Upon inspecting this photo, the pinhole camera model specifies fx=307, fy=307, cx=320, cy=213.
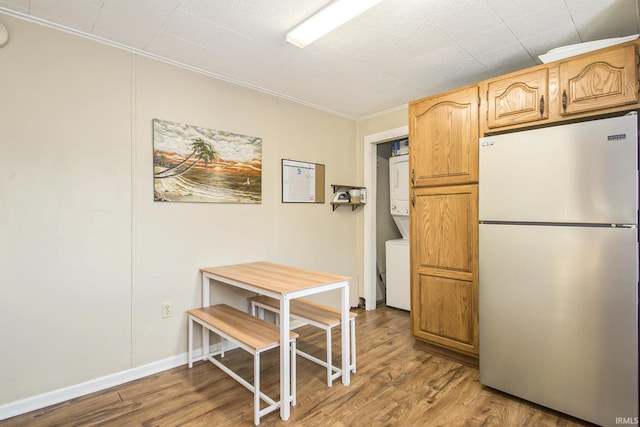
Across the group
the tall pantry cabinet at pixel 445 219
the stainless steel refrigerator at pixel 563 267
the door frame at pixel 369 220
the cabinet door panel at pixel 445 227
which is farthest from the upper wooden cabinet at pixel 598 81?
the door frame at pixel 369 220

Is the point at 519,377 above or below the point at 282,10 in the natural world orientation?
below

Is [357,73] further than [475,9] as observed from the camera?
Yes

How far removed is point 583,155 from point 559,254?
58cm

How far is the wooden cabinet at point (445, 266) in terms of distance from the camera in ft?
7.89

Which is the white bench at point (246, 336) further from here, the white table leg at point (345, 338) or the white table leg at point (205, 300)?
the white table leg at point (345, 338)

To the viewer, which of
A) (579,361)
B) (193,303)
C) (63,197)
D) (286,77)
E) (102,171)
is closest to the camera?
(579,361)

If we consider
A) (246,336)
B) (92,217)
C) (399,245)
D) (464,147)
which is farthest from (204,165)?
(399,245)

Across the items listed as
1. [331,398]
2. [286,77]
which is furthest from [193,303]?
[286,77]

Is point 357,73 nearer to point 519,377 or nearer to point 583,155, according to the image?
point 583,155

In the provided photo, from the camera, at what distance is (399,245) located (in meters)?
3.91

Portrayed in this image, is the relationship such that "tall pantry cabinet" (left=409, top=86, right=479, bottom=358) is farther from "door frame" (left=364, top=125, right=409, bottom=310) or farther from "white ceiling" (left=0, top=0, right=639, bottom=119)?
"door frame" (left=364, top=125, right=409, bottom=310)

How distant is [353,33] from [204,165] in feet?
5.12

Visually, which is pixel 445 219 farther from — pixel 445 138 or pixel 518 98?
pixel 518 98

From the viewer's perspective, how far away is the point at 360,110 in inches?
145
